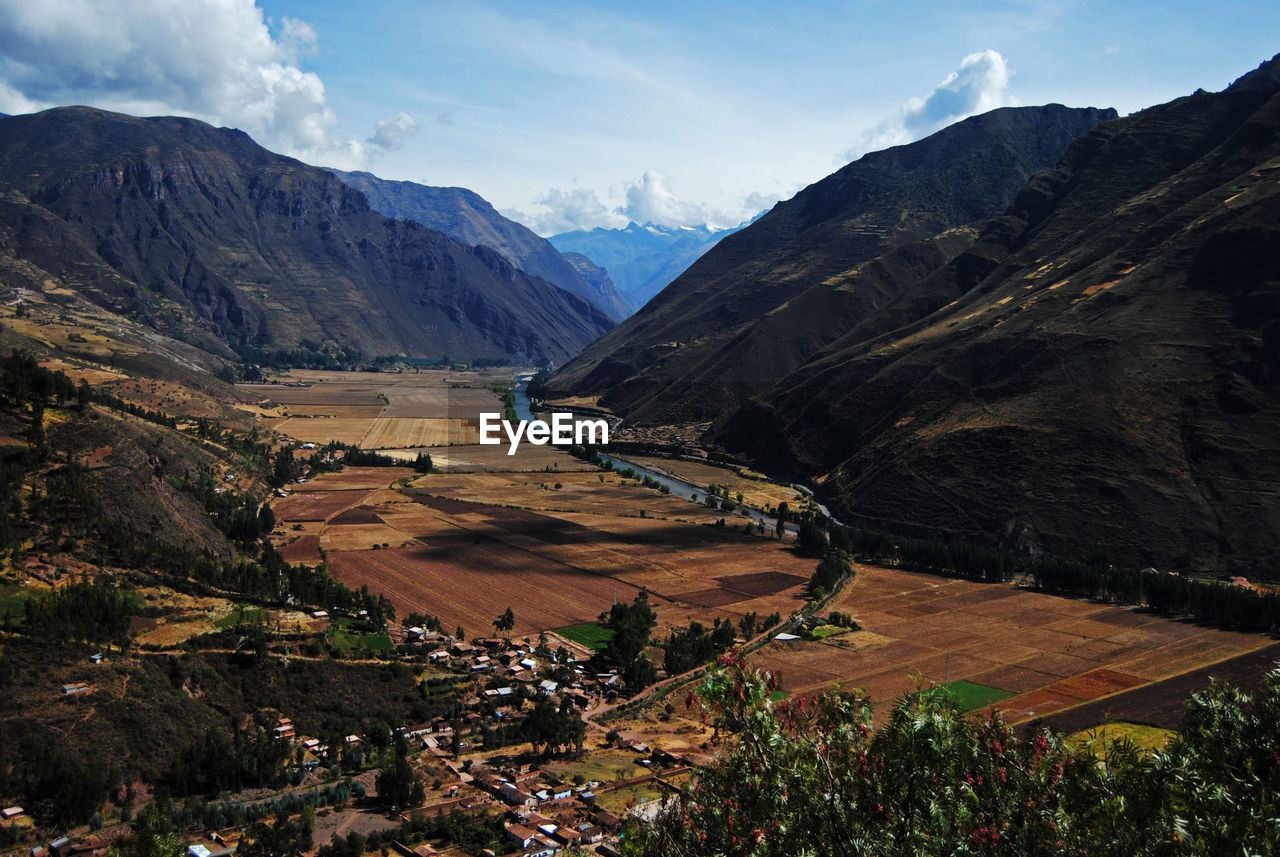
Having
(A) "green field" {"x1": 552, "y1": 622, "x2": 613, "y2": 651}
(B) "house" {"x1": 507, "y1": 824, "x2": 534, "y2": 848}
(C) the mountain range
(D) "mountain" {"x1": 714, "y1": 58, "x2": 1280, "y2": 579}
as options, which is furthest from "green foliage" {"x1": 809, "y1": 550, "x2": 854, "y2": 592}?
(B) "house" {"x1": 507, "y1": 824, "x2": 534, "y2": 848}

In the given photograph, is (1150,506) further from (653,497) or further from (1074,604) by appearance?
(653,497)

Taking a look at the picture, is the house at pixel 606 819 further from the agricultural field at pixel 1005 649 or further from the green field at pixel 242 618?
the green field at pixel 242 618

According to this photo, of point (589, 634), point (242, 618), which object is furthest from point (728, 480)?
point (242, 618)

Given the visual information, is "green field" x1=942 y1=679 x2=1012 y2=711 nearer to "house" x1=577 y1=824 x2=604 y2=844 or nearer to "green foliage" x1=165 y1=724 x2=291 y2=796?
"house" x1=577 y1=824 x2=604 y2=844

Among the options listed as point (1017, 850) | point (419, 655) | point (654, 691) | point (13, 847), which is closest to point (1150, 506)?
point (654, 691)

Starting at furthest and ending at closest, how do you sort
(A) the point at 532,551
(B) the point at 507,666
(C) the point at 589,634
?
1. (A) the point at 532,551
2. (C) the point at 589,634
3. (B) the point at 507,666

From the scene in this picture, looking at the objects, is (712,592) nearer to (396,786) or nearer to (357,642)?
(357,642)
